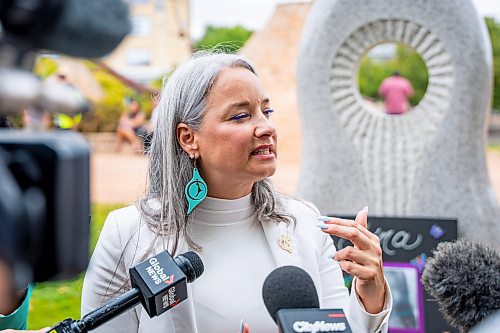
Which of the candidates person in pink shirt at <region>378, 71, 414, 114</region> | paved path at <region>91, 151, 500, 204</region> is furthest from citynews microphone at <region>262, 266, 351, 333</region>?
person in pink shirt at <region>378, 71, 414, 114</region>

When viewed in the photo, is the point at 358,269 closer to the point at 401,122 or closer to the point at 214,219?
the point at 214,219

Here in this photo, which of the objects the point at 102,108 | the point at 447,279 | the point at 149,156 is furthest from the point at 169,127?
the point at 102,108

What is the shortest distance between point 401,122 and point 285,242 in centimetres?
296

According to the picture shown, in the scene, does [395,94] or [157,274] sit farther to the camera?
[395,94]

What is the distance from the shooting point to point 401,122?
469cm

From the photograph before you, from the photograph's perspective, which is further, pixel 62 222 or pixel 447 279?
pixel 447 279

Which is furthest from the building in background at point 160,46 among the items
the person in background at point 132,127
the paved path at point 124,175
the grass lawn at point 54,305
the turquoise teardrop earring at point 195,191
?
the turquoise teardrop earring at point 195,191

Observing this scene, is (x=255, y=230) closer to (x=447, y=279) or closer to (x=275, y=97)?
(x=447, y=279)

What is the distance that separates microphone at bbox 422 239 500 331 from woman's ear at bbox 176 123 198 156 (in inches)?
32.1

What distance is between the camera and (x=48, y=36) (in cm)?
73

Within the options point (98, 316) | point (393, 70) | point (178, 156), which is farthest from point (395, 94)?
point (393, 70)

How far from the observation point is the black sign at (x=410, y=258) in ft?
12.7

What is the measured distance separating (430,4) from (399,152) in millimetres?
1018

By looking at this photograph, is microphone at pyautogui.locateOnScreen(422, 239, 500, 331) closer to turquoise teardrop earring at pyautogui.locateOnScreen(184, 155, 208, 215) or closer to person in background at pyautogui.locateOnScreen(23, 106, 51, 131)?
turquoise teardrop earring at pyautogui.locateOnScreen(184, 155, 208, 215)
